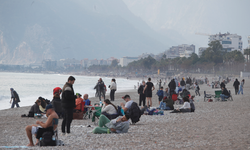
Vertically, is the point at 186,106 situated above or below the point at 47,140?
above

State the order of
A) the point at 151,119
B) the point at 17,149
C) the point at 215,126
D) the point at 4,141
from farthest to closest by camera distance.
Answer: the point at 151,119 → the point at 215,126 → the point at 4,141 → the point at 17,149

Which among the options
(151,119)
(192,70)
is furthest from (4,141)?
(192,70)

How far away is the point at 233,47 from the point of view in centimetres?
19312

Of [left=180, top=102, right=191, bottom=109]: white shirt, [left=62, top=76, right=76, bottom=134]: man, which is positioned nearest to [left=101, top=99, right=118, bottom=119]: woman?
[left=62, top=76, right=76, bottom=134]: man

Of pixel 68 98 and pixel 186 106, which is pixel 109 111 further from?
pixel 186 106

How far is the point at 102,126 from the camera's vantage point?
9219 millimetres

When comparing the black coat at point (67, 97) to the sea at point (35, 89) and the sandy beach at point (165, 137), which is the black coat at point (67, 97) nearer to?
Answer: the sandy beach at point (165, 137)

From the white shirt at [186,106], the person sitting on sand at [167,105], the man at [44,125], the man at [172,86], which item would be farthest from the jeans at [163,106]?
the man at [44,125]

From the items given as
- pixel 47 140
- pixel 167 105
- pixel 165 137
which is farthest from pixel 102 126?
pixel 167 105

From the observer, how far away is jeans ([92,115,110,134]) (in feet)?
29.1

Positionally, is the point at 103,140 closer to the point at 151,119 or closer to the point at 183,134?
→ the point at 183,134

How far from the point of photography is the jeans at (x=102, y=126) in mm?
8880

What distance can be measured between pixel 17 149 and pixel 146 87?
9.89 metres

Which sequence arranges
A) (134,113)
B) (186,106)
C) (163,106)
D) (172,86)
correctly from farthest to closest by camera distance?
(172,86) → (163,106) → (186,106) → (134,113)
